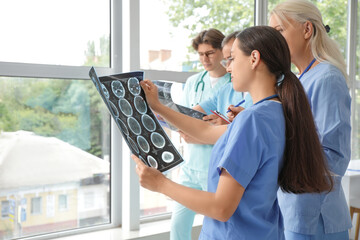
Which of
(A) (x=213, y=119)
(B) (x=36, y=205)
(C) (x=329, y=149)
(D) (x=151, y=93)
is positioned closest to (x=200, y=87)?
(A) (x=213, y=119)

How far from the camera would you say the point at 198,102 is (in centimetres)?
221

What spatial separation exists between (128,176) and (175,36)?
1.08m

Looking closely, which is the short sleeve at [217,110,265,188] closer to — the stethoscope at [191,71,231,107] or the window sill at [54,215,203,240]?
the stethoscope at [191,71,231,107]

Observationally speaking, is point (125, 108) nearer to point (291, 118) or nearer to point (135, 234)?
point (291, 118)

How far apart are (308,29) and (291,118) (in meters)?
0.54

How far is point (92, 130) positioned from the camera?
8.00 ft

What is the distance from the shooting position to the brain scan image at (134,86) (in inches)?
48.6

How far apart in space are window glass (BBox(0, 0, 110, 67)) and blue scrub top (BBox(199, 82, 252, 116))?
2.56ft

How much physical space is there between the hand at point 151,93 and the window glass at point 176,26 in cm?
124

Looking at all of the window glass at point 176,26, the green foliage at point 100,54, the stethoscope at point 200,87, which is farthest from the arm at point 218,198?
the window glass at point 176,26

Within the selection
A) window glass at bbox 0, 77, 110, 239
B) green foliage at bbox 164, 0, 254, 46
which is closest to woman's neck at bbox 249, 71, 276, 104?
window glass at bbox 0, 77, 110, 239

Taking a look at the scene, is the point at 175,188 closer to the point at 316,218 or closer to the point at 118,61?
the point at 316,218

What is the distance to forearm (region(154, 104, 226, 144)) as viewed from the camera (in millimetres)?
1487

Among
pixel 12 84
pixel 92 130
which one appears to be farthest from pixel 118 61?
pixel 12 84
